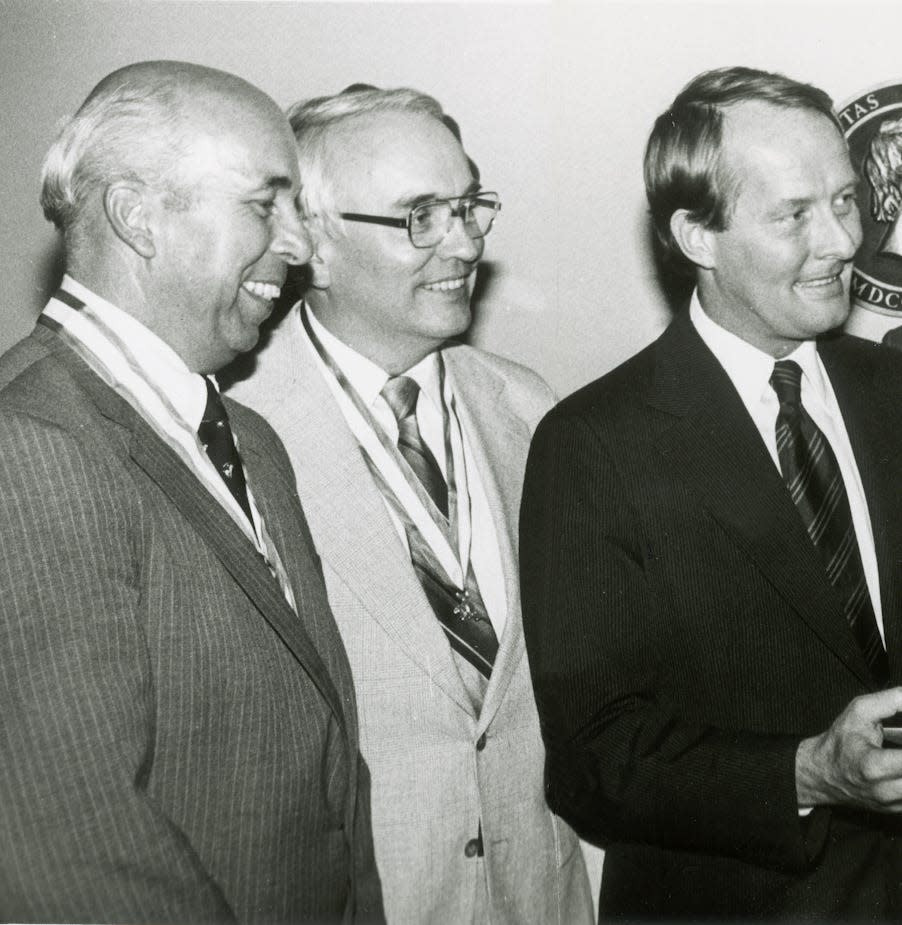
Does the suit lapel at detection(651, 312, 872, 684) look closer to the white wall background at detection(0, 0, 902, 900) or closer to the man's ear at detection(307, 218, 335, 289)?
the white wall background at detection(0, 0, 902, 900)

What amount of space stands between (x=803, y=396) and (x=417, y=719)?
0.95m

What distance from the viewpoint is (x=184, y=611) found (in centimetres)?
135

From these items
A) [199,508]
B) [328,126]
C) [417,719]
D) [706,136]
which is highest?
[328,126]

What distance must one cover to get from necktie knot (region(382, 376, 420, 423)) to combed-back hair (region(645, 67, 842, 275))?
1.99 ft

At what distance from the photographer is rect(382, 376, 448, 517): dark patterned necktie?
78.2 inches

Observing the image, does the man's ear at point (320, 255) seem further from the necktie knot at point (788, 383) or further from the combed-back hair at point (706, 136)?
the necktie knot at point (788, 383)

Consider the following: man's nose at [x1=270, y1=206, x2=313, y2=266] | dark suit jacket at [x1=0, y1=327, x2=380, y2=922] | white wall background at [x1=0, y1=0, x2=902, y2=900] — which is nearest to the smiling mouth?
white wall background at [x1=0, y1=0, x2=902, y2=900]

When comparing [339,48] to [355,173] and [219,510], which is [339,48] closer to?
[355,173]

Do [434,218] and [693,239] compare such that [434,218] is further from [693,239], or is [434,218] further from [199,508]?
[199,508]

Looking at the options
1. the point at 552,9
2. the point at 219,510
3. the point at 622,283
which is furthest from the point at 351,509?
the point at 552,9

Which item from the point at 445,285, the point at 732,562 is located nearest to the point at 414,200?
the point at 445,285

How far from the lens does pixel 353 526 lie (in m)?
1.84

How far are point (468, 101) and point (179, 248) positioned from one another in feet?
3.78

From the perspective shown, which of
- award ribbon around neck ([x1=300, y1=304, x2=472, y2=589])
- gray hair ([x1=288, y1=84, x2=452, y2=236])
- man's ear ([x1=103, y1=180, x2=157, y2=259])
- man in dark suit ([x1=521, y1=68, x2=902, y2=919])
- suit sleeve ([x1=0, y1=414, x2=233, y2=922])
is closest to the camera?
suit sleeve ([x1=0, y1=414, x2=233, y2=922])
